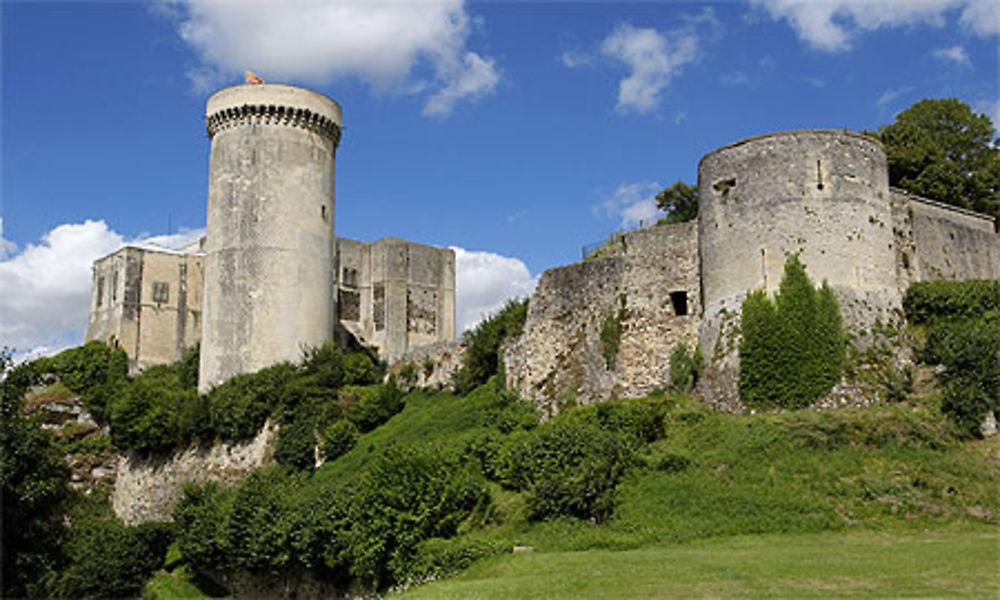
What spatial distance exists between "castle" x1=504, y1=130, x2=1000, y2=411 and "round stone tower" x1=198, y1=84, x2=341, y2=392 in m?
11.4

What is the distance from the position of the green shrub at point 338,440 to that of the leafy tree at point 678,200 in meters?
16.8

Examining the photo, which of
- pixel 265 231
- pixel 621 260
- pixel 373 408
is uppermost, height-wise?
pixel 265 231

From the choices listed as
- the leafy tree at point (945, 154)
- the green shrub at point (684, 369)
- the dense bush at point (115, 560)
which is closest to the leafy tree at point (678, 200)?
the leafy tree at point (945, 154)

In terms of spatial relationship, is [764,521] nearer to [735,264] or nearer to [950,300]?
[735,264]

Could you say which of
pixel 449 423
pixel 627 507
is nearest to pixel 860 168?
pixel 627 507

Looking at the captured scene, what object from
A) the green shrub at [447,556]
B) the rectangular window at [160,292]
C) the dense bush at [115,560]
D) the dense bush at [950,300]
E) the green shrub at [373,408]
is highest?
the rectangular window at [160,292]

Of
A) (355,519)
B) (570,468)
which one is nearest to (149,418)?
(355,519)

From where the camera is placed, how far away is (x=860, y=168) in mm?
24984

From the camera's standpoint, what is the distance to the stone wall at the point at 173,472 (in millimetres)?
35094

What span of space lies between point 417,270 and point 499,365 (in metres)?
17.7

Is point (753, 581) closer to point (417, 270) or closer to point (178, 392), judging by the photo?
point (178, 392)

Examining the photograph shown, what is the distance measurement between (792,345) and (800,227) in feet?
9.80

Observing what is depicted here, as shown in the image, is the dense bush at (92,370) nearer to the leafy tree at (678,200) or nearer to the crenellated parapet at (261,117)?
the crenellated parapet at (261,117)

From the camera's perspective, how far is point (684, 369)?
26.0 meters
